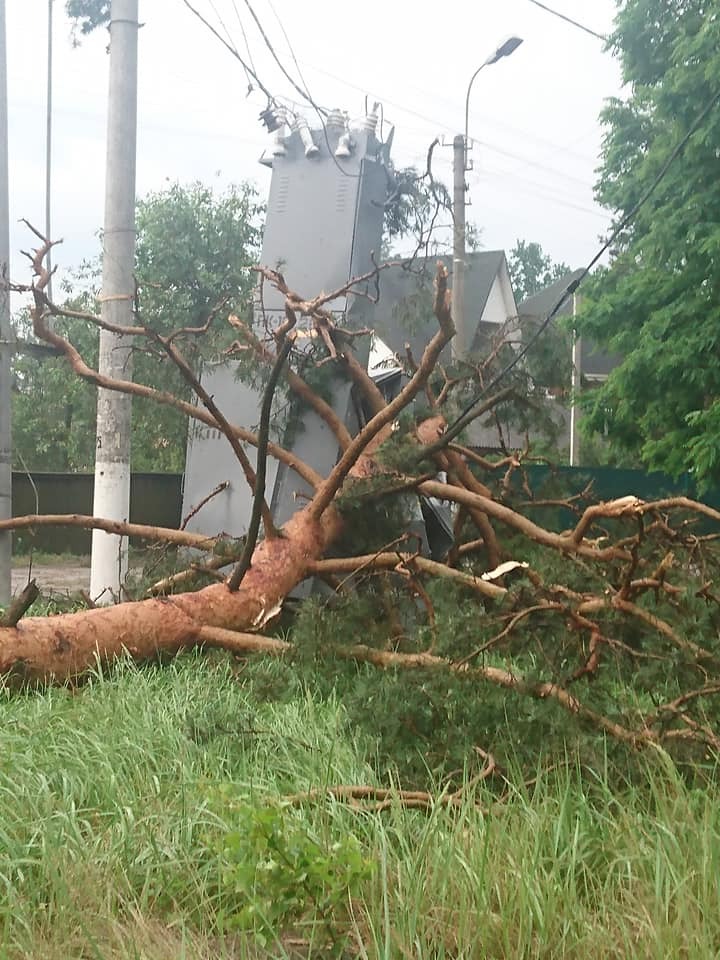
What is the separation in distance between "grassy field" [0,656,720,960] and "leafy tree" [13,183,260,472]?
1094 cm

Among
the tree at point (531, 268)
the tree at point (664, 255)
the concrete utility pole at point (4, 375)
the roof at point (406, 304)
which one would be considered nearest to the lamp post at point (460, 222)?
the tree at point (664, 255)

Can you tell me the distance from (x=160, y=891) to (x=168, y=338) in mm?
3880

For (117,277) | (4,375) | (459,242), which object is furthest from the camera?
(459,242)

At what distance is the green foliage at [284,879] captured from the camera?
2.51 meters

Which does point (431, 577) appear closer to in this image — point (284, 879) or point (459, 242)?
point (284, 879)

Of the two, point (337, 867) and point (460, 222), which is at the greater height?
point (460, 222)

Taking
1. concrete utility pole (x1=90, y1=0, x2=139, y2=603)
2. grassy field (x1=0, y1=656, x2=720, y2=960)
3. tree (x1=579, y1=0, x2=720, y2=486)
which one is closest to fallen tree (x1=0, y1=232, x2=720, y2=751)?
concrete utility pole (x1=90, y1=0, x2=139, y2=603)

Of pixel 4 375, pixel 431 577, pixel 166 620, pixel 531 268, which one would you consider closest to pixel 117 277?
pixel 4 375

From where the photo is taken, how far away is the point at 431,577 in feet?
20.5

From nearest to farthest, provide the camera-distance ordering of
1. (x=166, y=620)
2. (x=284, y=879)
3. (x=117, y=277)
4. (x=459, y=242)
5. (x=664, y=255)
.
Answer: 1. (x=284, y=879)
2. (x=166, y=620)
3. (x=117, y=277)
4. (x=664, y=255)
5. (x=459, y=242)

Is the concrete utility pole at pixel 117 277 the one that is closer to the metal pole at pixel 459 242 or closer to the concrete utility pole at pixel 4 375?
the concrete utility pole at pixel 4 375

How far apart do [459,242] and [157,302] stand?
4274 millimetres

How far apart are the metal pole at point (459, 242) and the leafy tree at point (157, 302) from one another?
315cm

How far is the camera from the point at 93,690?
512 centimetres
